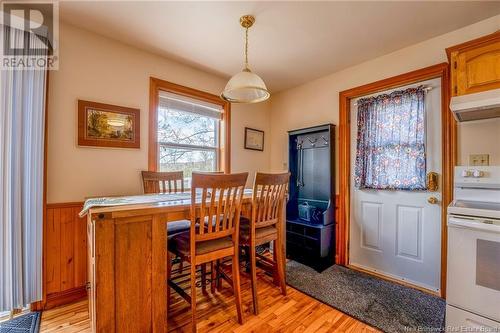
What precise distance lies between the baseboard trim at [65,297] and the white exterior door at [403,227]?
2.87m

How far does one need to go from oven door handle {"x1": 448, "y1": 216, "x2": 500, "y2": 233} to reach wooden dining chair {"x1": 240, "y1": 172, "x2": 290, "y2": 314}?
1.16 metres

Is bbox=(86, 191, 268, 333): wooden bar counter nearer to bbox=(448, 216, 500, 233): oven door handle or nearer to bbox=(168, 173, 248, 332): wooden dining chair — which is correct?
bbox=(168, 173, 248, 332): wooden dining chair

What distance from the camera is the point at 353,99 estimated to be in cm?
286

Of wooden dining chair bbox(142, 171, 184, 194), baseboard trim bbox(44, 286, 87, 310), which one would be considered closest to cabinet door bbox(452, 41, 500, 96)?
wooden dining chair bbox(142, 171, 184, 194)

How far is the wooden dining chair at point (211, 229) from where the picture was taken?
1522 mm

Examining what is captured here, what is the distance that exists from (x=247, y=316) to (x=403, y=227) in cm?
184

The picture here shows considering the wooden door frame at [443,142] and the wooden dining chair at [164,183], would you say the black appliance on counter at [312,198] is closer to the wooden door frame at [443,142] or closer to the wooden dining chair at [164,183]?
the wooden door frame at [443,142]

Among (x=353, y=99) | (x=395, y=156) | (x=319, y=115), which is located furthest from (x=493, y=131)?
(x=319, y=115)

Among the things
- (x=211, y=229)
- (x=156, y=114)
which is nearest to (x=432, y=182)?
(x=211, y=229)

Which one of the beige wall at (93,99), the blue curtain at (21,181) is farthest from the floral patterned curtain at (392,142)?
the blue curtain at (21,181)

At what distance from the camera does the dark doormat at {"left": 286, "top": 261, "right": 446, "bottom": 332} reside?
173 centimetres

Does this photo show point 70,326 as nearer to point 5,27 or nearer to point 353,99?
point 5,27

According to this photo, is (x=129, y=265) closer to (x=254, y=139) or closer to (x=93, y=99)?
(x=93, y=99)

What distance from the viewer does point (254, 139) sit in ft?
11.9
